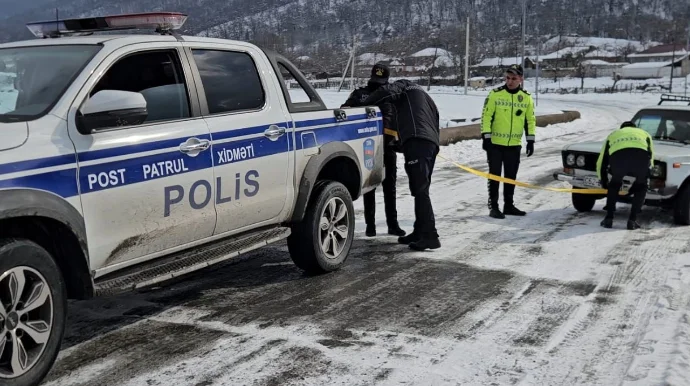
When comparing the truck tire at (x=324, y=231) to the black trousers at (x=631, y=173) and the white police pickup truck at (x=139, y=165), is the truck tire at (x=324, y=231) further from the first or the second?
the black trousers at (x=631, y=173)

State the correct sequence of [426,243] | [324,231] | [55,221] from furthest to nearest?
[426,243] → [324,231] → [55,221]

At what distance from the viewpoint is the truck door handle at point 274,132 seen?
5.31 meters

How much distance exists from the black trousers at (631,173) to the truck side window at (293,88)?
4079 mm

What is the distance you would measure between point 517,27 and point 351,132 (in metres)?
201

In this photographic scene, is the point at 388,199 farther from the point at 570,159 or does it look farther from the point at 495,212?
the point at 570,159

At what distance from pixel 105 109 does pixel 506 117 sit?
21.0 feet

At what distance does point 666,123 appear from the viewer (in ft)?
31.4

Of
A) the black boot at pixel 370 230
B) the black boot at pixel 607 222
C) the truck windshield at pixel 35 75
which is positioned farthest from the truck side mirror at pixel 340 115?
the black boot at pixel 607 222

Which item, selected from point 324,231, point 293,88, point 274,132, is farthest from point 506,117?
point 274,132

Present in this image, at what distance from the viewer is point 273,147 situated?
5359 millimetres

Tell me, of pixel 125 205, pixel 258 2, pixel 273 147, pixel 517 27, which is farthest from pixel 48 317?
pixel 517 27

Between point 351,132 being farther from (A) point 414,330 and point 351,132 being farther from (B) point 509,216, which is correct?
(B) point 509,216

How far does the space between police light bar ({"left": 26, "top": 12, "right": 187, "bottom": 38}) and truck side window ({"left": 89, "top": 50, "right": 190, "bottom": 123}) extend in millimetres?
266

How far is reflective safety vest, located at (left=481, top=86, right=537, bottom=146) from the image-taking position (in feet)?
30.3
